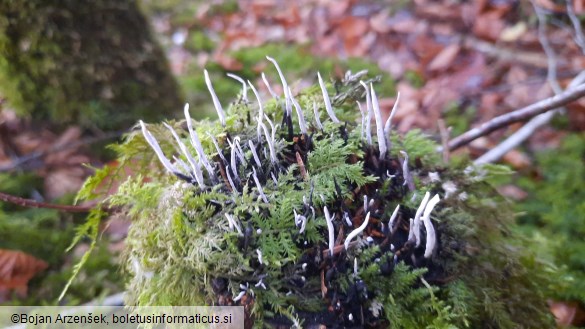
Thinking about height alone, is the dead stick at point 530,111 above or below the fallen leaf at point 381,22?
below

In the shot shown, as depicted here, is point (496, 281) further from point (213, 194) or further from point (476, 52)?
point (476, 52)

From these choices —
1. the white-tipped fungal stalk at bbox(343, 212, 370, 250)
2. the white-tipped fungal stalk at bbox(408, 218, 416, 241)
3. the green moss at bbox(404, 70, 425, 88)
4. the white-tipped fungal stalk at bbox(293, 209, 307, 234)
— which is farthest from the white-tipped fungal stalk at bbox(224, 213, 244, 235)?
the green moss at bbox(404, 70, 425, 88)

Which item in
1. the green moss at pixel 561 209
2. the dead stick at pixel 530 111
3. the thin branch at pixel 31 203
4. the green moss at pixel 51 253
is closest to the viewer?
the thin branch at pixel 31 203

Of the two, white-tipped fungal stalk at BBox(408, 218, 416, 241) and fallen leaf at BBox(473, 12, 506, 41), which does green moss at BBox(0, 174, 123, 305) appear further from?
fallen leaf at BBox(473, 12, 506, 41)

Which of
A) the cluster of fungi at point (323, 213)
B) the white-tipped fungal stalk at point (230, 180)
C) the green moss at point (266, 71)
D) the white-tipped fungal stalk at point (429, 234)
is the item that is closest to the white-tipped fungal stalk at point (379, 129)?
the cluster of fungi at point (323, 213)

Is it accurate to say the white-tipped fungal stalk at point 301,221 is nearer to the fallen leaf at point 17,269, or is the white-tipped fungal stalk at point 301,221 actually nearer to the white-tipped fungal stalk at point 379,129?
the white-tipped fungal stalk at point 379,129

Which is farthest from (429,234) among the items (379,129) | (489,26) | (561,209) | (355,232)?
(489,26)

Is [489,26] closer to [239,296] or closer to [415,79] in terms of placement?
[415,79]
